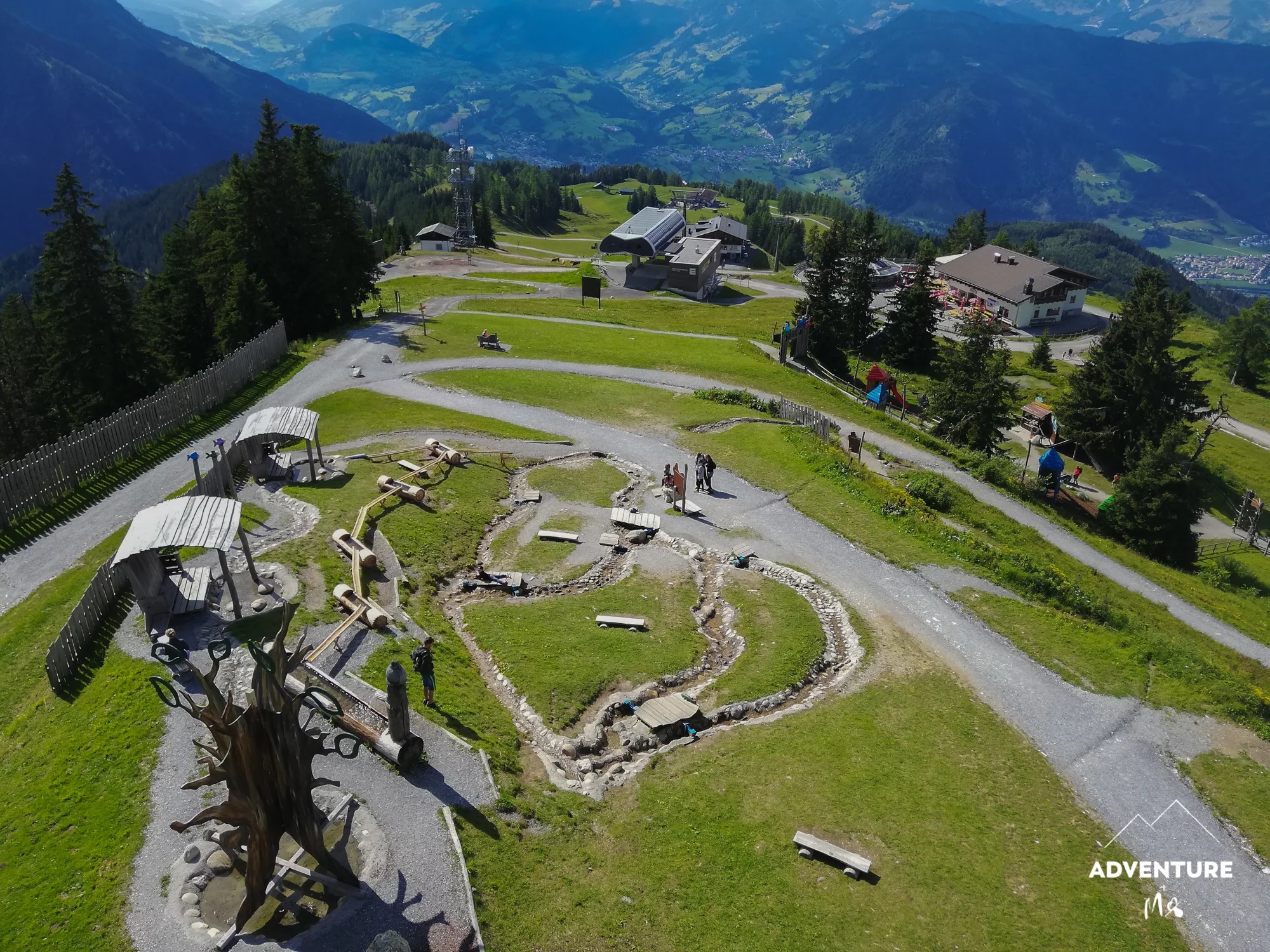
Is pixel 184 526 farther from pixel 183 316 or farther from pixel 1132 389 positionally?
pixel 1132 389

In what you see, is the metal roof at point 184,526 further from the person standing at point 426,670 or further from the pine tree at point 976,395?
the pine tree at point 976,395

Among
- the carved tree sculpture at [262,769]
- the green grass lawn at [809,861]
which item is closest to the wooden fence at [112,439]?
the carved tree sculpture at [262,769]

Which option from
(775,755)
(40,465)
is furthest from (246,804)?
(40,465)

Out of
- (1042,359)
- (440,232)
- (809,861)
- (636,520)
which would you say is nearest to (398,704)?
(809,861)

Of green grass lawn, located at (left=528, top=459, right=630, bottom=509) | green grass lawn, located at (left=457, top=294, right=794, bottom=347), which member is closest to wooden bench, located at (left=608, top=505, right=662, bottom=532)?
green grass lawn, located at (left=528, top=459, right=630, bottom=509)

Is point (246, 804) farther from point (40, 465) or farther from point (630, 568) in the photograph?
point (40, 465)

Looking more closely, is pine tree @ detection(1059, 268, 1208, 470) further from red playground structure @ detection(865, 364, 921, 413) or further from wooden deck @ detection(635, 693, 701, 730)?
wooden deck @ detection(635, 693, 701, 730)
